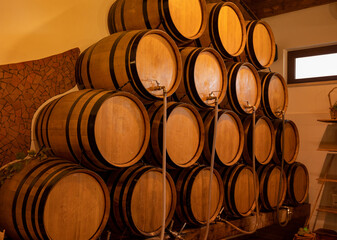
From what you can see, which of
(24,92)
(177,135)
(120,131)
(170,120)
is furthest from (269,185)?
(24,92)

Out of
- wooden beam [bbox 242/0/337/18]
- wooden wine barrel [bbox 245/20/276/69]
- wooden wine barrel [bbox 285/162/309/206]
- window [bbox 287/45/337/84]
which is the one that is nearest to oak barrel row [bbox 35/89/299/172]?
wooden wine barrel [bbox 245/20/276/69]

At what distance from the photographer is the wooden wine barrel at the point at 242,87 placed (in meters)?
3.15

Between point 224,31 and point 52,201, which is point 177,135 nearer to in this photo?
point 52,201

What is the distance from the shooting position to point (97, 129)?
6.53ft

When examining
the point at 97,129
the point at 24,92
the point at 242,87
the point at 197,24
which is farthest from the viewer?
the point at 242,87

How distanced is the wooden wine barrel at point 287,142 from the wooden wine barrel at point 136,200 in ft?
6.15

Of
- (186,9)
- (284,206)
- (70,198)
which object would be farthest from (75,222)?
(284,206)

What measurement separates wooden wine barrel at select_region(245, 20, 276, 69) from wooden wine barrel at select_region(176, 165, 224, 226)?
148 cm

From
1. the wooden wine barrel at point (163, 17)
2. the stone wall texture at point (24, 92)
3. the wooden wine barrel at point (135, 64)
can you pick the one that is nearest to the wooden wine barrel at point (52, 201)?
the stone wall texture at point (24, 92)

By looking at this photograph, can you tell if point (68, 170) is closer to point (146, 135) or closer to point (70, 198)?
point (70, 198)

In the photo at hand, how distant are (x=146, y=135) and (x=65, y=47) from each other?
1.04m

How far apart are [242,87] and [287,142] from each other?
1.07 metres

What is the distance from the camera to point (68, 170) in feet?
6.11

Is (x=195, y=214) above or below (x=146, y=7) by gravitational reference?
below
